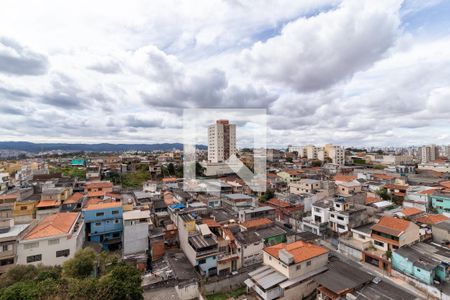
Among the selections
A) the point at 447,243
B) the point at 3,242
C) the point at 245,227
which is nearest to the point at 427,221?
the point at 447,243

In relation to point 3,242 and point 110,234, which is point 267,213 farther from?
point 3,242

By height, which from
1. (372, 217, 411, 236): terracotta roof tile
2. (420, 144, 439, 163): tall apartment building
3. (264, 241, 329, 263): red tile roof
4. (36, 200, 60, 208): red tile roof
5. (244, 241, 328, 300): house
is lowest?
(244, 241, 328, 300): house

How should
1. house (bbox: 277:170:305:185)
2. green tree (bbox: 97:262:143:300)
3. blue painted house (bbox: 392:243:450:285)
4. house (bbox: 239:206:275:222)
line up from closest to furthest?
green tree (bbox: 97:262:143:300) < blue painted house (bbox: 392:243:450:285) < house (bbox: 239:206:275:222) < house (bbox: 277:170:305:185)

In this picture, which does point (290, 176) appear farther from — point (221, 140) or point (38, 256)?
point (38, 256)

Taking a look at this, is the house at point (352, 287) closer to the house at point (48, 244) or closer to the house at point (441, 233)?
the house at point (441, 233)

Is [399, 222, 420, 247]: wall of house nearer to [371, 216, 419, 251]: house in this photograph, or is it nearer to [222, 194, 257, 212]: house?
[371, 216, 419, 251]: house

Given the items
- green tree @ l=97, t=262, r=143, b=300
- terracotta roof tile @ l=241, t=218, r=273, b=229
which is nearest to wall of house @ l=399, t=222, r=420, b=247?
terracotta roof tile @ l=241, t=218, r=273, b=229
